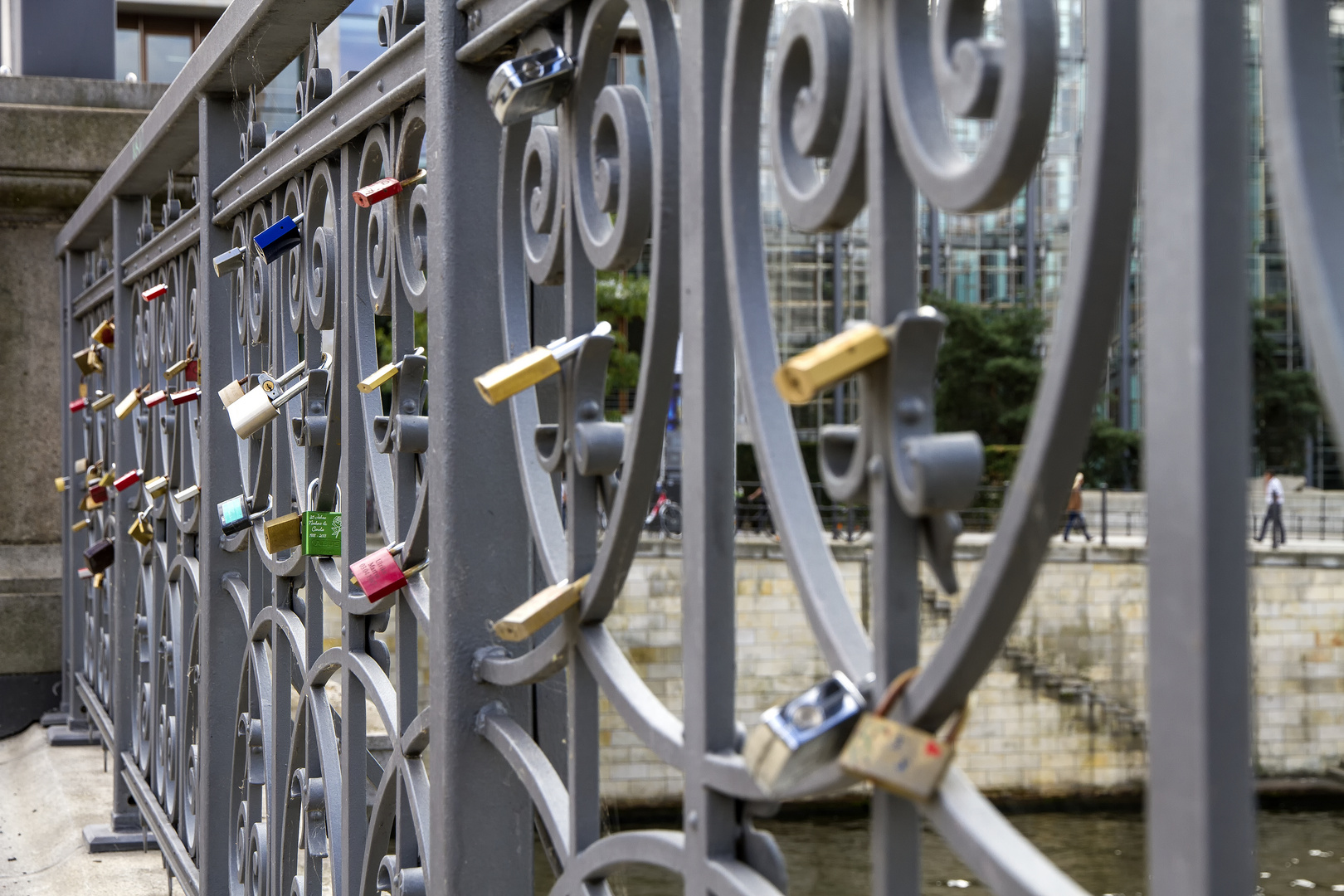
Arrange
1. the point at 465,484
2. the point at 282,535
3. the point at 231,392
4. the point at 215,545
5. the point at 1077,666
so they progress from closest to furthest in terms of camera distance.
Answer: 1. the point at 465,484
2. the point at 282,535
3. the point at 231,392
4. the point at 215,545
5. the point at 1077,666

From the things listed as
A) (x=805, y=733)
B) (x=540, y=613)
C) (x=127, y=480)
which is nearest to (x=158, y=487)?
(x=127, y=480)

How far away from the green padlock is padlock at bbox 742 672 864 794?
1.11 meters

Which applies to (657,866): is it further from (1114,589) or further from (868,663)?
(1114,589)

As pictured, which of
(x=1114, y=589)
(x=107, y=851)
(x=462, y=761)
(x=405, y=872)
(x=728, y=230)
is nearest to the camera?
(x=728, y=230)

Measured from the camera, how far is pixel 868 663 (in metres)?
0.71

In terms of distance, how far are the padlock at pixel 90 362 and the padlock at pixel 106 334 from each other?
4.4 inches

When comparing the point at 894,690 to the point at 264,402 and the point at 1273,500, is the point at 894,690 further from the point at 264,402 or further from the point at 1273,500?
the point at 1273,500

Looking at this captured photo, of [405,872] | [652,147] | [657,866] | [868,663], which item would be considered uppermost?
[652,147]

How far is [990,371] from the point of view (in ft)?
77.5

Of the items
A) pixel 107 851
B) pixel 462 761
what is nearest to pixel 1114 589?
pixel 107 851

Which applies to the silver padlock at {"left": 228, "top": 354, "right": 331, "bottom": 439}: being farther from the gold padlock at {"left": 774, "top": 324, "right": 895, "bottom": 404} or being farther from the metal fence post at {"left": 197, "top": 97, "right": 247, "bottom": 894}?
the gold padlock at {"left": 774, "top": 324, "right": 895, "bottom": 404}

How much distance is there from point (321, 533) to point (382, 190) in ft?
1.58

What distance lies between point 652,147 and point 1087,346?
0.45m

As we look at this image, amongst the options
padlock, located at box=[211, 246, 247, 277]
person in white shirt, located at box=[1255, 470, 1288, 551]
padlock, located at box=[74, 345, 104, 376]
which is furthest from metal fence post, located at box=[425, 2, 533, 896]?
person in white shirt, located at box=[1255, 470, 1288, 551]
